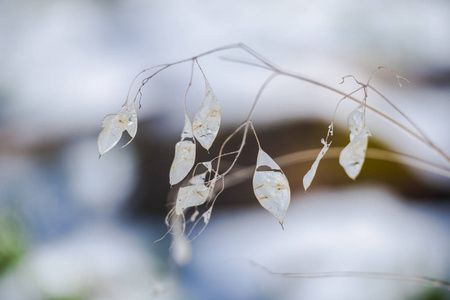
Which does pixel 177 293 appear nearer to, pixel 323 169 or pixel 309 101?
pixel 323 169

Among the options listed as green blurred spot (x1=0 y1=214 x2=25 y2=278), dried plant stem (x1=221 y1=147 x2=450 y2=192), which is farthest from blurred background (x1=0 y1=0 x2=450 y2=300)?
dried plant stem (x1=221 y1=147 x2=450 y2=192)

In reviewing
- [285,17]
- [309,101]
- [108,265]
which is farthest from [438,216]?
[108,265]

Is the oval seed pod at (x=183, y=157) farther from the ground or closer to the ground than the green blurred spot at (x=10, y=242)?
farther from the ground

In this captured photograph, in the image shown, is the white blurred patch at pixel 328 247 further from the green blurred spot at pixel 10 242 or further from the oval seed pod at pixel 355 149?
the oval seed pod at pixel 355 149

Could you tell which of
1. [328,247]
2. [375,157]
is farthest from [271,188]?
[328,247]

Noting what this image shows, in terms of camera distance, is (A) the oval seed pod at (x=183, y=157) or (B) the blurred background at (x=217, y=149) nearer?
(A) the oval seed pod at (x=183, y=157)

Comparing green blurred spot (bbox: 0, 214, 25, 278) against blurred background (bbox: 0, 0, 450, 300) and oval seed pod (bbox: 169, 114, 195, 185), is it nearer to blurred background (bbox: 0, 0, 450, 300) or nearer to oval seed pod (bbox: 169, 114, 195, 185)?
blurred background (bbox: 0, 0, 450, 300)

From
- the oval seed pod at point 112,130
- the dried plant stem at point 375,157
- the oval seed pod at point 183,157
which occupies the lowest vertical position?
the dried plant stem at point 375,157

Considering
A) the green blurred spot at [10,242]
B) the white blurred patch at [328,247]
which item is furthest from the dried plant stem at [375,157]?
the green blurred spot at [10,242]

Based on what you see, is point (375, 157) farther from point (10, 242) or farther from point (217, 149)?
point (10, 242)
